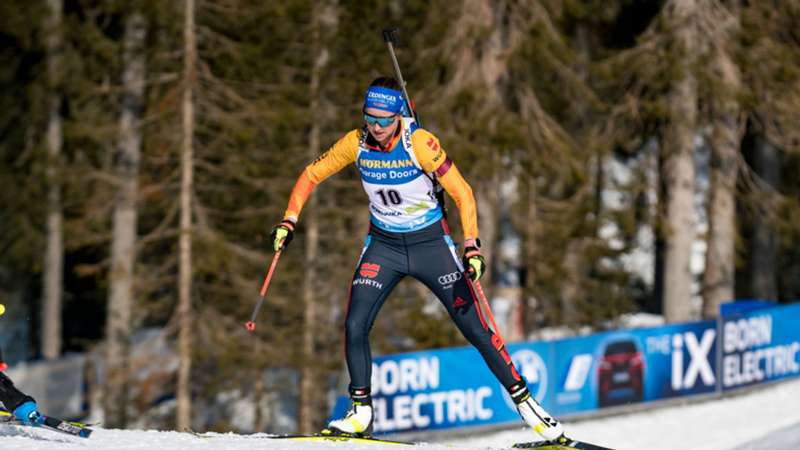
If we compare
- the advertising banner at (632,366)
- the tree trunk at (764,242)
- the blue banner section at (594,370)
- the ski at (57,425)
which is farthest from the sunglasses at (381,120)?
the tree trunk at (764,242)

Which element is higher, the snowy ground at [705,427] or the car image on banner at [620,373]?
the car image on banner at [620,373]

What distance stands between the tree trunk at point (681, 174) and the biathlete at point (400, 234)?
12.9 m

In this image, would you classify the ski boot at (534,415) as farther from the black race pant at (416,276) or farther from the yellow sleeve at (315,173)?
the yellow sleeve at (315,173)

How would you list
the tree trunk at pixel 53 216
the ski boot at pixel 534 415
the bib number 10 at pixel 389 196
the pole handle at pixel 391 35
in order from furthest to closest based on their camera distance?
the tree trunk at pixel 53 216 < the pole handle at pixel 391 35 < the ski boot at pixel 534 415 < the bib number 10 at pixel 389 196

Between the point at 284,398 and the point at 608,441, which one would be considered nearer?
the point at 608,441

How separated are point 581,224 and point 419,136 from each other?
54.8 feet

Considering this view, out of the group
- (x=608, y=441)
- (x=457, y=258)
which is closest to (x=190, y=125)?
(x=608, y=441)

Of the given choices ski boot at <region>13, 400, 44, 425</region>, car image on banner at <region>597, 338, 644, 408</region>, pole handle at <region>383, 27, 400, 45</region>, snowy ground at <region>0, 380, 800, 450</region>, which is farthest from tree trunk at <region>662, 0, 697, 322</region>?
ski boot at <region>13, 400, 44, 425</region>

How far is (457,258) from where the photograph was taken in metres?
7.29

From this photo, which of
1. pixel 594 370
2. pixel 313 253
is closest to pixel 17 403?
pixel 594 370

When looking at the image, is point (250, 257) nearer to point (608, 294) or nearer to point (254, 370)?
point (254, 370)

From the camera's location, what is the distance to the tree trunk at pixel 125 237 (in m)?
19.8

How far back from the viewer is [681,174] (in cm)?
2030

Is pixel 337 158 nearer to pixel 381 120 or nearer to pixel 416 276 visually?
pixel 381 120
